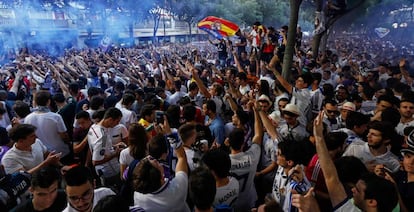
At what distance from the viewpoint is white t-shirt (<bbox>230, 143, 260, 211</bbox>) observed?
3.82 metres

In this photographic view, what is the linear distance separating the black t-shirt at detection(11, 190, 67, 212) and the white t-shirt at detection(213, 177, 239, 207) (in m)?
1.29

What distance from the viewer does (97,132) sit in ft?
14.7

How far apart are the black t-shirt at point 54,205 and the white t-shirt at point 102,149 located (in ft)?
3.83

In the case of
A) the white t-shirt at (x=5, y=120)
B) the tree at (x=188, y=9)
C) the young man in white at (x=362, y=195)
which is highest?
the tree at (x=188, y=9)

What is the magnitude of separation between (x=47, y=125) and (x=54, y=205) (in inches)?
83.7

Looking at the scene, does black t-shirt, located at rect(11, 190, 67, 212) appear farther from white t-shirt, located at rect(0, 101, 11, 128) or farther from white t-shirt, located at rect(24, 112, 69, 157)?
white t-shirt, located at rect(0, 101, 11, 128)

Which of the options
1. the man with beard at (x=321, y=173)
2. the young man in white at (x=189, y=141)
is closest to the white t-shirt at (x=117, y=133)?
the young man in white at (x=189, y=141)

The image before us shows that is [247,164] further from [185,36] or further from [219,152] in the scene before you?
[185,36]

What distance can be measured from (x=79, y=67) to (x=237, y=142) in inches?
354

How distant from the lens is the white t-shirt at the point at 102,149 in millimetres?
4379

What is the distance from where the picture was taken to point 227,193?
134 inches

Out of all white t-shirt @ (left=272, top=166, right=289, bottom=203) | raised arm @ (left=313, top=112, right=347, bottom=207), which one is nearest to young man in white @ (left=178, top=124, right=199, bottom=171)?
white t-shirt @ (left=272, top=166, right=289, bottom=203)

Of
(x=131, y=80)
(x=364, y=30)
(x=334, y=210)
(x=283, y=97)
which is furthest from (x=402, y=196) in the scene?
(x=364, y=30)

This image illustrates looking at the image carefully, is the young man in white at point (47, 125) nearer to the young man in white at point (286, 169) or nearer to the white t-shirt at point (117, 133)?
the white t-shirt at point (117, 133)
